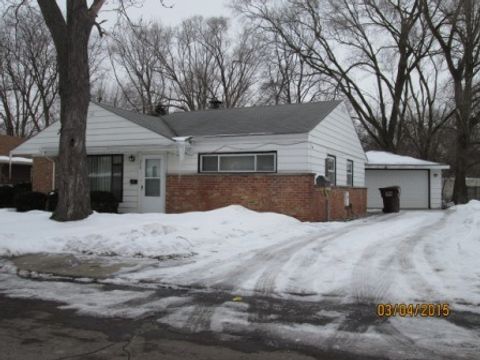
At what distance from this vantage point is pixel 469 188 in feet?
161

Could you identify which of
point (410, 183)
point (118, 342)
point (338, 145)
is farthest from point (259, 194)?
point (410, 183)

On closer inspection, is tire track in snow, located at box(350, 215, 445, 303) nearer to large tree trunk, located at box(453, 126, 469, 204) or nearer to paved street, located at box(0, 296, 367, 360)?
paved street, located at box(0, 296, 367, 360)

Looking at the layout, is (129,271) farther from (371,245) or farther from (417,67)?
(417,67)

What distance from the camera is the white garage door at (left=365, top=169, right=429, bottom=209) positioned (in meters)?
28.3

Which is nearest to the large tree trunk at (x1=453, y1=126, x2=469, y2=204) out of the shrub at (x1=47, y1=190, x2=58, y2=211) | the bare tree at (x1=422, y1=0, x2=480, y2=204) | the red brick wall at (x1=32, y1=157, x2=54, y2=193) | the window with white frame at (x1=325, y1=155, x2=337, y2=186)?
the bare tree at (x1=422, y1=0, x2=480, y2=204)

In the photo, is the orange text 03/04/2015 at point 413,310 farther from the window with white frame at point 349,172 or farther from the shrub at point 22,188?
the shrub at point 22,188

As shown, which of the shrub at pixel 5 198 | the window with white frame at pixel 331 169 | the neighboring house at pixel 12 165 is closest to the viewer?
the window with white frame at pixel 331 169

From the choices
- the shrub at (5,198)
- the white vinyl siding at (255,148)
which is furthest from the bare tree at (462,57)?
the shrub at (5,198)

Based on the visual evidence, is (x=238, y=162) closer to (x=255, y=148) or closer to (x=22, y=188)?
(x=255, y=148)

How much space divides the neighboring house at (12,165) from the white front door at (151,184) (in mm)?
18245

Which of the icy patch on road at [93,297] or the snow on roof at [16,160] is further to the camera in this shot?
the snow on roof at [16,160]

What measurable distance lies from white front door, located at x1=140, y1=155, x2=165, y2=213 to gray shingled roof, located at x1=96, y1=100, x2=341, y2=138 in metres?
1.16

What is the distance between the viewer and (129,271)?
8.66m

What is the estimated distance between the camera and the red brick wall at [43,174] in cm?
2109
